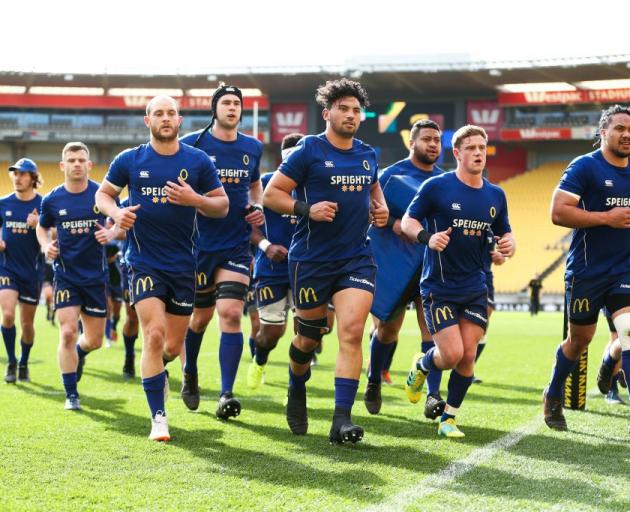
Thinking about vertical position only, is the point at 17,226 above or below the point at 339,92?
below

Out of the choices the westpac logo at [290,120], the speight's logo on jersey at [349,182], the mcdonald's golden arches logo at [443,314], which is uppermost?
the westpac logo at [290,120]

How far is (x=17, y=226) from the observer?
9.82 metres

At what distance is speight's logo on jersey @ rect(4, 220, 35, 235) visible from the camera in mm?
9805

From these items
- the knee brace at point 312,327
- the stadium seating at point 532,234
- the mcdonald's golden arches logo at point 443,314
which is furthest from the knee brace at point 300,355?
the stadium seating at point 532,234

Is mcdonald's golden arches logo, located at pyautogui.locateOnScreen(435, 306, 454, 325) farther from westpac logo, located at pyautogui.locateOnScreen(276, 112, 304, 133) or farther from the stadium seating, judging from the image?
westpac logo, located at pyautogui.locateOnScreen(276, 112, 304, 133)

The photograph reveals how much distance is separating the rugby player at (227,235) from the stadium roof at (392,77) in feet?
119

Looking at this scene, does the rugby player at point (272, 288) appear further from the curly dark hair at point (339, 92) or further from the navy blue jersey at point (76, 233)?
the curly dark hair at point (339, 92)

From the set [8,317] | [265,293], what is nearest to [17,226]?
[8,317]

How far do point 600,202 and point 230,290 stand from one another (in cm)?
282

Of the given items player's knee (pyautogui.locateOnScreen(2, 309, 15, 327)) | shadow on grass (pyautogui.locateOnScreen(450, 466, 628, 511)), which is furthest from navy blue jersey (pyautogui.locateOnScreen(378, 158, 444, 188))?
player's knee (pyautogui.locateOnScreen(2, 309, 15, 327))

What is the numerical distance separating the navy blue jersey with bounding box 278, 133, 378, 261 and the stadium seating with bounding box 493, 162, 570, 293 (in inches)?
1268

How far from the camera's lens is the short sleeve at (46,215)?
8148 millimetres

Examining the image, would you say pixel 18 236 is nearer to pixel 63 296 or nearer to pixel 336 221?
pixel 63 296

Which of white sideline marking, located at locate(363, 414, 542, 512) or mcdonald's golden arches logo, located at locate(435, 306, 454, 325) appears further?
mcdonald's golden arches logo, located at locate(435, 306, 454, 325)
